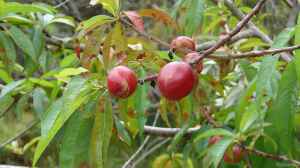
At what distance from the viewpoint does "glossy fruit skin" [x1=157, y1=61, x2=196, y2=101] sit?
0.88m

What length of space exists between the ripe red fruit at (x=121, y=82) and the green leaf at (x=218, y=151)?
41 centimetres

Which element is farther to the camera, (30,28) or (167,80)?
(30,28)

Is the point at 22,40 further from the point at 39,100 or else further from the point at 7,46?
the point at 39,100

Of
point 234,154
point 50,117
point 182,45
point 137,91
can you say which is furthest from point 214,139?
point 50,117

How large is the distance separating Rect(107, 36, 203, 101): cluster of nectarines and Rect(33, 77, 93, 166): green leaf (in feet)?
0.23

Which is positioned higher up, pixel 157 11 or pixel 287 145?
pixel 157 11

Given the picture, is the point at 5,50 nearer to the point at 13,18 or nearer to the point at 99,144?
the point at 13,18

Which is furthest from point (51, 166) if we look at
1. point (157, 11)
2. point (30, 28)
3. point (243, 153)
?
point (157, 11)

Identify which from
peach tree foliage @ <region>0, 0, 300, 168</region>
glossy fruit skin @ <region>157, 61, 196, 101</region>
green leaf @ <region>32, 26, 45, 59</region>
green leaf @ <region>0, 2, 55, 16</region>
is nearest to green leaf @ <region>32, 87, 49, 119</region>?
peach tree foliage @ <region>0, 0, 300, 168</region>

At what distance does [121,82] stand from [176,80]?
10 cm

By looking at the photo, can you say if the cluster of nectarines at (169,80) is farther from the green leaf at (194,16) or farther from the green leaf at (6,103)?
the green leaf at (6,103)

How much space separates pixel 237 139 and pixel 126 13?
520 millimetres

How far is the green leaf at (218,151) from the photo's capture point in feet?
4.22

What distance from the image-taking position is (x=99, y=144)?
1001mm
